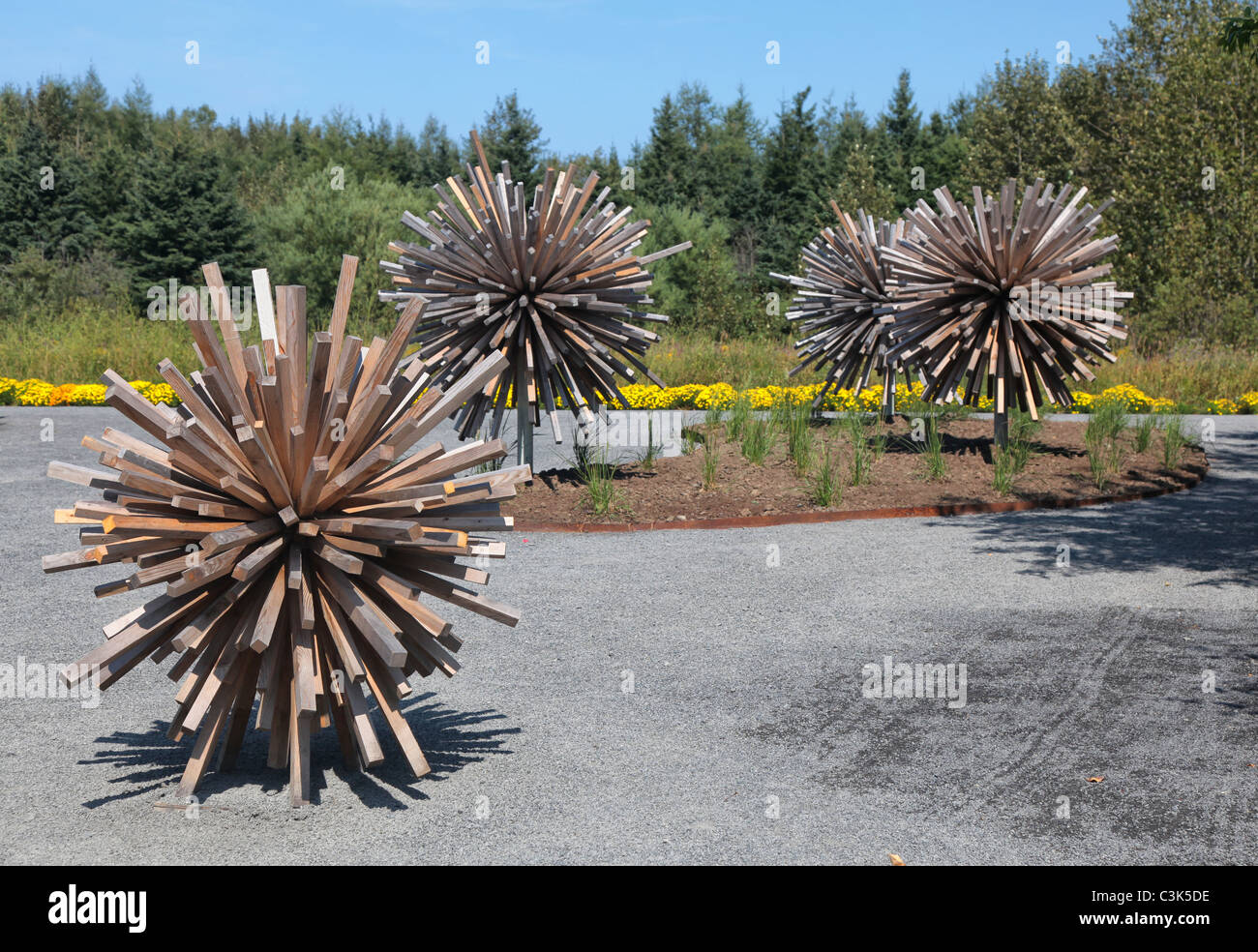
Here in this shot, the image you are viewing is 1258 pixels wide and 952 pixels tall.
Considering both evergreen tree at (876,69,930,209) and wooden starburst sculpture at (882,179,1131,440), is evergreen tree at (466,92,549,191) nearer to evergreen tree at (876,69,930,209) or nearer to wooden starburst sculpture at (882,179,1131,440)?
evergreen tree at (876,69,930,209)

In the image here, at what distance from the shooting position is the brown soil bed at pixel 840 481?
34.1 feet

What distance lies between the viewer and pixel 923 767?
4.66m

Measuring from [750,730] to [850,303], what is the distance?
991 centimetres

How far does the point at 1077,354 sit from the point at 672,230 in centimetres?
3490

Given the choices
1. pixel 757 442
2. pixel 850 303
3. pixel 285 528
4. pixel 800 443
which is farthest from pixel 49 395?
pixel 285 528

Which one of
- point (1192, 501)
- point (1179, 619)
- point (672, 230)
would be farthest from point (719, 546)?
point (672, 230)

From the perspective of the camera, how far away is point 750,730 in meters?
5.14

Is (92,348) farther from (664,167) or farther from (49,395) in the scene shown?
(664,167)

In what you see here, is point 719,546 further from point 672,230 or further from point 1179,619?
point 672,230

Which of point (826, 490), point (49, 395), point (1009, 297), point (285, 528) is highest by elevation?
point (1009, 297)

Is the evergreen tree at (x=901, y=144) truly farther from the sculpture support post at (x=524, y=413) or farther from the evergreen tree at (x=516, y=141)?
the sculpture support post at (x=524, y=413)

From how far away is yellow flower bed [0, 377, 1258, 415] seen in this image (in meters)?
17.9

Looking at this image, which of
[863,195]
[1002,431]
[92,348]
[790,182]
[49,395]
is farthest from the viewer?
[790,182]

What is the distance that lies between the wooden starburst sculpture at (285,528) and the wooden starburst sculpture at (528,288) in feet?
20.4
